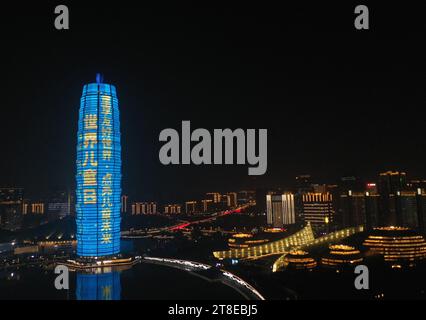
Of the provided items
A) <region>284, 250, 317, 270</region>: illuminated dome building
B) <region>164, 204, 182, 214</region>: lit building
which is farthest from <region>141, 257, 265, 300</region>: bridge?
<region>164, 204, 182, 214</region>: lit building

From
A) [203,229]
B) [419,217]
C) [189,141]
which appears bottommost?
[203,229]

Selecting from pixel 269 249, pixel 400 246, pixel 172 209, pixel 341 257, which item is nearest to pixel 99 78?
pixel 269 249

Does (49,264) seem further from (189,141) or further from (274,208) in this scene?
(274,208)

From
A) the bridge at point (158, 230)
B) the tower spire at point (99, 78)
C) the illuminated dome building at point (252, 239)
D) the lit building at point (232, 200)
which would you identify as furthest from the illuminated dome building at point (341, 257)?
the lit building at point (232, 200)

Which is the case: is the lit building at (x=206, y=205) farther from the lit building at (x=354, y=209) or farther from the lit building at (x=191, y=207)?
the lit building at (x=354, y=209)

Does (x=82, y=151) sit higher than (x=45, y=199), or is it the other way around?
(x=82, y=151)

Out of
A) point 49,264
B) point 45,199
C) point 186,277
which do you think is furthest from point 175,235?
point 45,199
